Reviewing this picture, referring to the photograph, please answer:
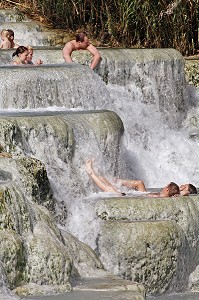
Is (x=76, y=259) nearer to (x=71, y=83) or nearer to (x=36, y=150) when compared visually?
(x=36, y=150)

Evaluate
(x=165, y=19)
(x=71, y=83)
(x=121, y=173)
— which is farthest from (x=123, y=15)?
(x=121, y=173)

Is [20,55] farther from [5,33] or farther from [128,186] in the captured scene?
[128,186]

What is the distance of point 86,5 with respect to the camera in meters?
22.6

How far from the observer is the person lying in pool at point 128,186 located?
570 inches

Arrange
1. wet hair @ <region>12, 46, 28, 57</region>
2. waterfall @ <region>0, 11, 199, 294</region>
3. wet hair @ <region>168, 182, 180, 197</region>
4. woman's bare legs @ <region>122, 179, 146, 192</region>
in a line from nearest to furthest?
waterfall @ <region>0, 11, 199, 294</region>, wet hair @ <region>168, 182, 180, 197</region>, woman's bare legs @ <region>122, 179, 146, 192</region>, wet hair @ <region>12, 46, 28, 57</region>

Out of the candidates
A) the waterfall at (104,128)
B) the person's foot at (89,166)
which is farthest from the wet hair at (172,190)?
the person's foot at (89,166)

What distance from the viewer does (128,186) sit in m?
15.4

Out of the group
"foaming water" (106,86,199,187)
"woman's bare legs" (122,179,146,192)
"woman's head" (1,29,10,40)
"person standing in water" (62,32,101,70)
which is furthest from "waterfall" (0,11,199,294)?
"woman's head" (1,29,10,40)

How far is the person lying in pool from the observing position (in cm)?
1448

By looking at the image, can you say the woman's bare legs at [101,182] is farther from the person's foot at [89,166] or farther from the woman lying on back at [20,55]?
the woman lying on back at [20,55]

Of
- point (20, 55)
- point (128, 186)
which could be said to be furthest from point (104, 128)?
point (20, 55)

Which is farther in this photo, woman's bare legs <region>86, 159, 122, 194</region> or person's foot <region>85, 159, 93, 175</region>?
person's foot <region>85, 159, 93, 175</region>

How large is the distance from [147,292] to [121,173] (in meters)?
3.05

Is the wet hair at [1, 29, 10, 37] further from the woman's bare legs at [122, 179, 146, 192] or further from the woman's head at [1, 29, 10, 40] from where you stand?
the woman's bare legs at [122, 179, 146, 192]
